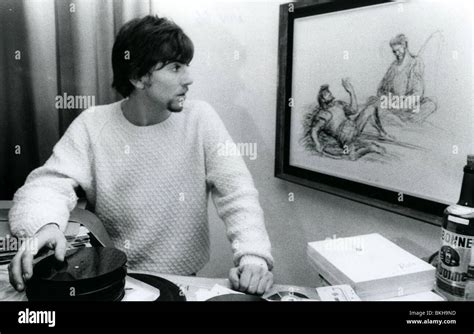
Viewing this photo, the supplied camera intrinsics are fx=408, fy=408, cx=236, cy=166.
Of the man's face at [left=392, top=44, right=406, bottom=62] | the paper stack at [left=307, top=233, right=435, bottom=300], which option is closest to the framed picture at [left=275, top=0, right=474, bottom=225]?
the man's face at [left=392, top=44, right=406, bottom=62]

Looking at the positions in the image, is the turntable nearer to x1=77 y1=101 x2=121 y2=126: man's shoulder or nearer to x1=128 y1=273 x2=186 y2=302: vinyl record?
x1=128 y1=273 x2=186 y2=302: vinyl record

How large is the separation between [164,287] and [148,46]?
0.49 m

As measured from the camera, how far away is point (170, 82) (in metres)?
0.83

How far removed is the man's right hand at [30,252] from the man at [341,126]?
1.95 feet

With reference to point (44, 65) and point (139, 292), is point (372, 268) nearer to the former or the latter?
point (139, 292)

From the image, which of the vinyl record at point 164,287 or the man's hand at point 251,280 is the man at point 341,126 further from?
the vinyl record at point 164,287

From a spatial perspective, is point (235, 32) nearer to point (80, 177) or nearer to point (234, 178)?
point (234, 178)

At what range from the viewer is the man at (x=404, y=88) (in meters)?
0.78

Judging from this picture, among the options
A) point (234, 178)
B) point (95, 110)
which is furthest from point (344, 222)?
point (95, 110)

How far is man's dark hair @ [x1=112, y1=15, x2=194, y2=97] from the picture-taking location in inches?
32.4

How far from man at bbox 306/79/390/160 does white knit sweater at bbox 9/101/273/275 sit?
0.69 ft

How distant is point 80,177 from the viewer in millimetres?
868

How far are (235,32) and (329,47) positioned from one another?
0.21 meters

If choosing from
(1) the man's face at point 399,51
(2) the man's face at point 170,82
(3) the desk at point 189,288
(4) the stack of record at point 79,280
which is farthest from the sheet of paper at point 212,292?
(1) the man's face at point 399,51
